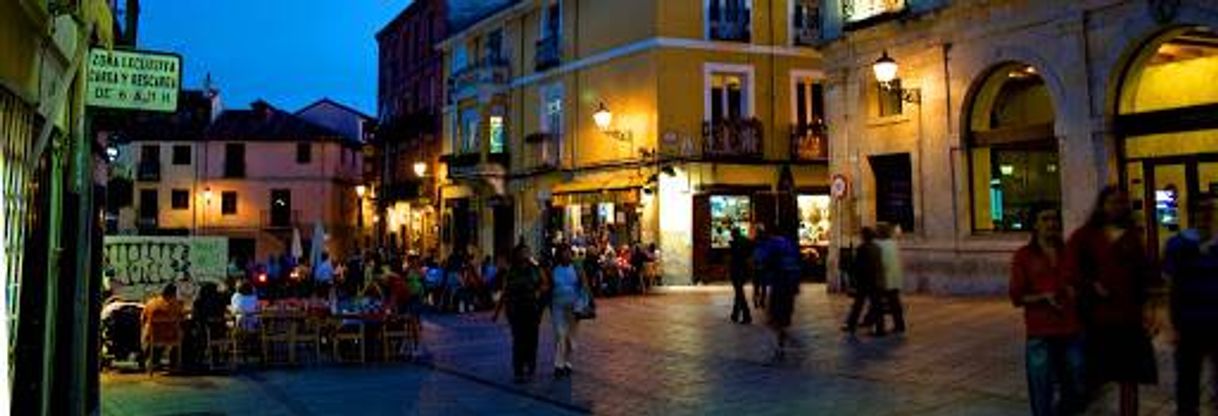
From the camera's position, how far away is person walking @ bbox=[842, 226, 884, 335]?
557 inches

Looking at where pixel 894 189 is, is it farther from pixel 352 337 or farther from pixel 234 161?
pixel 234 161

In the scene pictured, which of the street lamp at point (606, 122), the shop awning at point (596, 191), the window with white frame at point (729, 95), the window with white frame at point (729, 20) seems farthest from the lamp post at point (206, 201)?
the window with white frame at point (729, 20)

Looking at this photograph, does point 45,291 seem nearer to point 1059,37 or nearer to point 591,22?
point 1059,37

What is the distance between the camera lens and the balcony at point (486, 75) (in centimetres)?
3481

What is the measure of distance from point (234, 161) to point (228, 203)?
2.32 m

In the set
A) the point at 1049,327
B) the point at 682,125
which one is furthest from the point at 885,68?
the point at 1049,327

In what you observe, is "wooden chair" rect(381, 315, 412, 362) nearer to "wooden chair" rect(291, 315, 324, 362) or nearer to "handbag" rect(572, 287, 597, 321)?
"wooden chair" rect(291, 315, 324, 362)

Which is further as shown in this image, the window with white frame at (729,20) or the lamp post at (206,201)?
the lamp post at (206,201)

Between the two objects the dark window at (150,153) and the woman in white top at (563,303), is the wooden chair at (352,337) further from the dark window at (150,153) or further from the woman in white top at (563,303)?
the dark window at (150,153)

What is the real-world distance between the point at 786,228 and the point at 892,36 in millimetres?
7623

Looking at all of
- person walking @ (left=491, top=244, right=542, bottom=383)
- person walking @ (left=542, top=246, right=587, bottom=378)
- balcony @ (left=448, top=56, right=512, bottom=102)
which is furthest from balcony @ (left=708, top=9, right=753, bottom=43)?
person walking @ (left=491, top=244, right=542, bottom=383)

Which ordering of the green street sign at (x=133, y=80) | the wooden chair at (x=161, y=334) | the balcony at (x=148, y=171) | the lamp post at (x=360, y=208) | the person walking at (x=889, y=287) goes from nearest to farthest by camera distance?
the green street sign at (x=133, y=80), the wooden chair at (x=161, y=334), the person walking at (x=889, y=287), the balcony at (x=148, y=171), the lamp post at (x=360, y=208)

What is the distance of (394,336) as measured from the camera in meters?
14.6

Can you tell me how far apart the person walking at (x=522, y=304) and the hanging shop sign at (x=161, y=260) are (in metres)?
4.99
